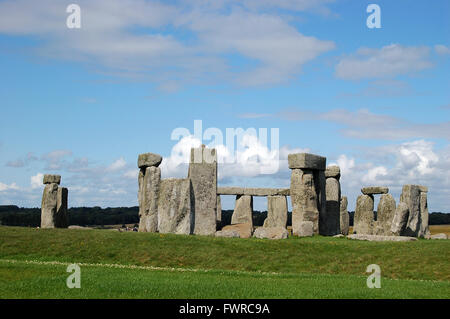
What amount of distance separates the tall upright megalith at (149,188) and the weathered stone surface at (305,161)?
20.3ft

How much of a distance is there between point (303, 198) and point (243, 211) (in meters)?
11.5

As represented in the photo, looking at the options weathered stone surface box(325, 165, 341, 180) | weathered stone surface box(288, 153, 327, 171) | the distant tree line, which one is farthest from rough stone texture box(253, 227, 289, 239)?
the distant tree line

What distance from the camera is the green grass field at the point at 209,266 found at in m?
13.9

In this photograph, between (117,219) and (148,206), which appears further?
Result: (117,219)

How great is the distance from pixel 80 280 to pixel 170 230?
41.9ft

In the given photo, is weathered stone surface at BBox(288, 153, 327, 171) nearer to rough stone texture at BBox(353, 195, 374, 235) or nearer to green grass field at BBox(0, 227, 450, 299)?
rough stone texture at BBox(353, 195, 374, 235)

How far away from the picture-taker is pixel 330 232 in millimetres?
32375

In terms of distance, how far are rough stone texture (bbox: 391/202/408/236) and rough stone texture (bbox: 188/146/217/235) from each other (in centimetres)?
813

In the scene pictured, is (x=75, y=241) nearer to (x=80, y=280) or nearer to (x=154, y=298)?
(x=80, y=280)

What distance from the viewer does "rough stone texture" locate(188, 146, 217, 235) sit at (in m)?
29.1

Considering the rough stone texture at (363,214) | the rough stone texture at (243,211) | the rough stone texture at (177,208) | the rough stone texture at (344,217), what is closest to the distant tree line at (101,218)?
the rough stone texture at (243,211)

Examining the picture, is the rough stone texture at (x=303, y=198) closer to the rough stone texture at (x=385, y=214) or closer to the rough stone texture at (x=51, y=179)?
the rough stone texture at (x=385, y=214)

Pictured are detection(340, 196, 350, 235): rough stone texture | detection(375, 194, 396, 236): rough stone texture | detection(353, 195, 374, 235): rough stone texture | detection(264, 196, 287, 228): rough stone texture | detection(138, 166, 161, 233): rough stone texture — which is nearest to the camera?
detection(138, 166, 161, 233): rough stone texture
